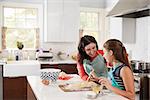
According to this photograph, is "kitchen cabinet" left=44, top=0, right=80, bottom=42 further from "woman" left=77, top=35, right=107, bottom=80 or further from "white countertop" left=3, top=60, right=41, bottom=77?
"woman" left=77, top=35, right=107, bottom=80

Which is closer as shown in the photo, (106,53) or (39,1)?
(106,53)

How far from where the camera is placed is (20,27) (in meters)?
5.20

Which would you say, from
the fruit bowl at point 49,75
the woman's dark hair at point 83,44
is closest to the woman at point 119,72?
the fruit bowl at point 49,75

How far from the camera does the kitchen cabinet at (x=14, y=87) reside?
4.28 meters

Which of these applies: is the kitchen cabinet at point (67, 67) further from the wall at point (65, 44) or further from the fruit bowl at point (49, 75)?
the fruit bowl at point (49, 75)

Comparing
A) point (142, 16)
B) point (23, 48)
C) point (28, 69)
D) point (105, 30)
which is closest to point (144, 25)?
point (142, 16)

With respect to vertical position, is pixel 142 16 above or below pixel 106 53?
above

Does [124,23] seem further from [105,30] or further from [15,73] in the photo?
[15,73]

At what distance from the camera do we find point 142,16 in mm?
4219

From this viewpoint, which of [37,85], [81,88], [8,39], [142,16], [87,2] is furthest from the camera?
[87,2]

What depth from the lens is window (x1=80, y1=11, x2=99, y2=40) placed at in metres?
5.60

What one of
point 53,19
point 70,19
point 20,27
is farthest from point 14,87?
point 70,19

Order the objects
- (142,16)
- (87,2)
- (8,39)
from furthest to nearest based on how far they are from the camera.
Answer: (87,2) < (8,39) < (142,16)

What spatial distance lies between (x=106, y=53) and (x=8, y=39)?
3.40 meters
